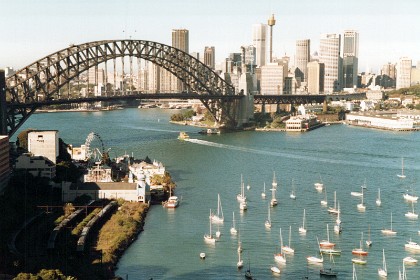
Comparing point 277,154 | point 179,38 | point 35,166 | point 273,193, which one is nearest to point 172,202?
point 273,193

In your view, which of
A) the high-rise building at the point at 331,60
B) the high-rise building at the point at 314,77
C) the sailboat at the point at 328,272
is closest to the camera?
the sailboat at the point at 328,272

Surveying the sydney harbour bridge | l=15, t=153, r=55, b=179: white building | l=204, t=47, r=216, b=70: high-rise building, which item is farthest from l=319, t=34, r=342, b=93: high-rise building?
l=15, t=153, r=55, b=179: white building

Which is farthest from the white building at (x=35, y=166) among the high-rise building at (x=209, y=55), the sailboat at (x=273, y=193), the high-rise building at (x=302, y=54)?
the high-rise building at (x=209, y=55)

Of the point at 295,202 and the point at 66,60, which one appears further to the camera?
the point at 66,60

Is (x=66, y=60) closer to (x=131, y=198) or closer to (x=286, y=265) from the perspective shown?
(x=131, y=198)

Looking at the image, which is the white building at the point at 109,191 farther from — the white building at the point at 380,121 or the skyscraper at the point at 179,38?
the skyscraper at the point at 179,38

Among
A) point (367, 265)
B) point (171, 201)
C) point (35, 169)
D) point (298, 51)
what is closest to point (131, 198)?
point (171, 201)

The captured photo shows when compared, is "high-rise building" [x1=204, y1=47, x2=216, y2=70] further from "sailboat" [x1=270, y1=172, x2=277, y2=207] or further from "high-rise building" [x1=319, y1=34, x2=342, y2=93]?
"sailboat" [x1=270, y1=172, x2=277, y2=207]
